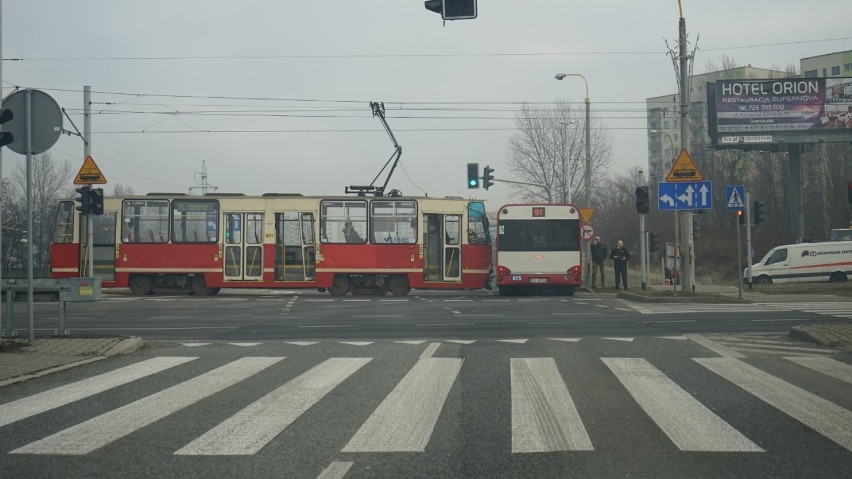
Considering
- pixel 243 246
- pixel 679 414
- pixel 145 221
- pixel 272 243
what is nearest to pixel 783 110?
pixel 272 243

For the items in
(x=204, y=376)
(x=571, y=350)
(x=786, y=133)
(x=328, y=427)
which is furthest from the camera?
(x=786, y=133)

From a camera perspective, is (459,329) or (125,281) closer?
(459,329)

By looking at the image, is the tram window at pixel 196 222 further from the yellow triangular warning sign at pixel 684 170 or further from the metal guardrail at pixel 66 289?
the metal guardrail at pixel 66 289

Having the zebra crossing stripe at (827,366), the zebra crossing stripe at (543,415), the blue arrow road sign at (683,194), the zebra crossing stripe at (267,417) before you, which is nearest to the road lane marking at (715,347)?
the zebra crossing stripe at (827,366)

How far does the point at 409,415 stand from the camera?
6.85 meters

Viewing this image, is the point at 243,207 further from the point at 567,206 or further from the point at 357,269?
the point at 567,206

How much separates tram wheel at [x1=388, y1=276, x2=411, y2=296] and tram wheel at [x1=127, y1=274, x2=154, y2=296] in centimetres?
841

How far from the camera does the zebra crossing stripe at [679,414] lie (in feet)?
19.0

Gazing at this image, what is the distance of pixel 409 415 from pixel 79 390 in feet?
11.4

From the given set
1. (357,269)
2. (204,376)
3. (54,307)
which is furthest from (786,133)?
(204,376)

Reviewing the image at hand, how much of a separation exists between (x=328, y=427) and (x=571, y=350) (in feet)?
19.0

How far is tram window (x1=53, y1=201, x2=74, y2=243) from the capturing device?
2869 centimetres

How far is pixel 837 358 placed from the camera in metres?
10.4

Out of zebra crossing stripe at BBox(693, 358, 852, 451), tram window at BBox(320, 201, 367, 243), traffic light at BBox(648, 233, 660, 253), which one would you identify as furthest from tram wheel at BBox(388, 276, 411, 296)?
zebra crossing stripe at BBox(693, 358, 852, 451)
